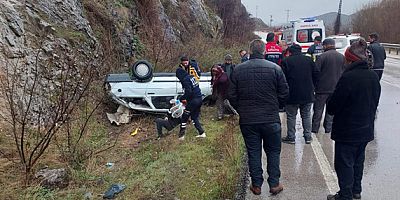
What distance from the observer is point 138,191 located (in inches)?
168

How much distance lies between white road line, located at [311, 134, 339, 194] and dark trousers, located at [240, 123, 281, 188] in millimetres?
715

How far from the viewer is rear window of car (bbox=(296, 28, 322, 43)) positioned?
15793 millimetres

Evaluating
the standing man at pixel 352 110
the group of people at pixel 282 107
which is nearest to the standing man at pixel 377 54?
the group of people at pixel 282 107

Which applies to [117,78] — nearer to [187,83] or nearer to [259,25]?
[187,83]

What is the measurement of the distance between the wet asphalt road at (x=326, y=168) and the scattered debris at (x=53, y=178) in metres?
2.35

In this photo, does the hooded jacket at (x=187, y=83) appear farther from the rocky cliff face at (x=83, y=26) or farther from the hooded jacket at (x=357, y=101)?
the hooded jacket at (x=357, y=101)

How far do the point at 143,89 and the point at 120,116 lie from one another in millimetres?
801

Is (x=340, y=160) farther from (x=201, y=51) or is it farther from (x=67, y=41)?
(x=201, y=51)

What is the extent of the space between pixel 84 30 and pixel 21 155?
549 centimetres

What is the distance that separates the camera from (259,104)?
391 cm

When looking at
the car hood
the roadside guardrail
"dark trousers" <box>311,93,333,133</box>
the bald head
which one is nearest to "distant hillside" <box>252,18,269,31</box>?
the roadside guardrail

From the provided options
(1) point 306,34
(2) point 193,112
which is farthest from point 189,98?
(1) point 306,34

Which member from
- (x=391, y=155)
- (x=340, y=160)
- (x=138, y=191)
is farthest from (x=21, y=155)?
(x=391, y=155)

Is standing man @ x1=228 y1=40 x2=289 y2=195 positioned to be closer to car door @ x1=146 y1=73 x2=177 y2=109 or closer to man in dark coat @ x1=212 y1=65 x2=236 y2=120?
man in dark coat @ x1=212 y1=65 x2=236 y2=120
